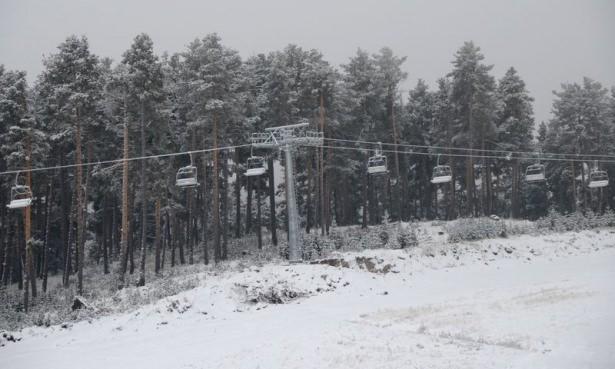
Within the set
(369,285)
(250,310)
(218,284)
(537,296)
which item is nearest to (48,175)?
(218,284)

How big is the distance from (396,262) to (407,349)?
1334 centimetres

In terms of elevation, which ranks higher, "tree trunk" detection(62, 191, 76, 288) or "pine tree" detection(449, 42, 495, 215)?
"pine tree" detection(449, 42, 495, 215)

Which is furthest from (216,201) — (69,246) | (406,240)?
(406,240)

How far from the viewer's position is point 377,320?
1791 centimetres

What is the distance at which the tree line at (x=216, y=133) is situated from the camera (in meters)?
29.7

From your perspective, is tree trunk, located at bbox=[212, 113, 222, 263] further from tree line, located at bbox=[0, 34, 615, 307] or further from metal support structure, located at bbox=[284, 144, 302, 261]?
metal support structure, located at bbox=[284, 144, 302, 261]

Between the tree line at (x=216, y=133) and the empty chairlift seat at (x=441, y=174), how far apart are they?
2.13 meters

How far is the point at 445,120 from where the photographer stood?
4706cm

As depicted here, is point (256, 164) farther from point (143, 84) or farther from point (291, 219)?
point (143, 84)

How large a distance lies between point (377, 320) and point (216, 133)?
60.9 ft

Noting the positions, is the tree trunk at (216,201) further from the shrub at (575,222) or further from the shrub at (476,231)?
the shrub at (575,222)

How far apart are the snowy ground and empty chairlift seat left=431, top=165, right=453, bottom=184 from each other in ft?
20.9

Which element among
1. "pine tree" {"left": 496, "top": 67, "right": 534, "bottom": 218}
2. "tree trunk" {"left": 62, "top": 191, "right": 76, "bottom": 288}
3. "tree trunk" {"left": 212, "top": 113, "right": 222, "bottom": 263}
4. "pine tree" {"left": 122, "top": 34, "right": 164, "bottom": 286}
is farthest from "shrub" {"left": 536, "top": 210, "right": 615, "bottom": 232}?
"tree trunk" {"left": 62, "top": 191, "right": 76, "bottom": 288}

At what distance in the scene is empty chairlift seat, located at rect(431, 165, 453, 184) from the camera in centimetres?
3491
